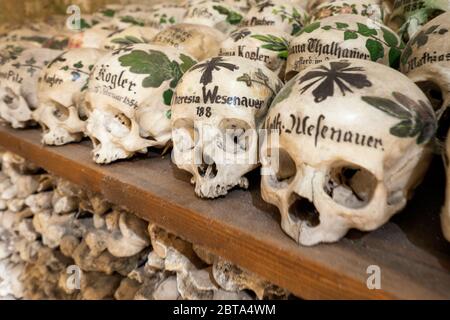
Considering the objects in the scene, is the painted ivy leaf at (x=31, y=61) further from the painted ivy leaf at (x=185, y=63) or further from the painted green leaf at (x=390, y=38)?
the painted green leaf at (x=390, y=38)

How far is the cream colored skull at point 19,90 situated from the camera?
3.61 feet

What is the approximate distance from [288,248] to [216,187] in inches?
6.9

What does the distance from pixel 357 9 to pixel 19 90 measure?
2.95ft

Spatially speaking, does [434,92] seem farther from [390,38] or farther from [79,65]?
[79,65]

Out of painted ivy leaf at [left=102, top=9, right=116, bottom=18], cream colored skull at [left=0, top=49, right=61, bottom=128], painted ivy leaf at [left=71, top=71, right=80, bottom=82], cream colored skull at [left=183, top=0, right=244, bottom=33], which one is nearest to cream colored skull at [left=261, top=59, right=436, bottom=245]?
painted ivy leaf at [left=71, top=71, right=80, bottom=82]

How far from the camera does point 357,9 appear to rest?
2.72ft

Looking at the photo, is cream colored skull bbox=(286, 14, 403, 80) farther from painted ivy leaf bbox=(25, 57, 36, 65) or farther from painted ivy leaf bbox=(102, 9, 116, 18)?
painted ivy leaf bbox=(102, 9, 116, 18)

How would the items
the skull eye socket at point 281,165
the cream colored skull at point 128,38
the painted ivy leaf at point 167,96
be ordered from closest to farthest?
the skull eye socket at point 281,165 < the painted ivy leaf at point 167,96 < the cream colored skull at point 128,38

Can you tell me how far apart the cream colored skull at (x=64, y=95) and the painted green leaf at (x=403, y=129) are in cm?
72

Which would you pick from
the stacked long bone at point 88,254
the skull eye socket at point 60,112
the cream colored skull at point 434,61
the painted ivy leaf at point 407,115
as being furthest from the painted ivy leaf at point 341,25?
the skull eye socket at point 60,112

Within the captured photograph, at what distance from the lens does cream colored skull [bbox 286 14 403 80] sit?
0.65 meters

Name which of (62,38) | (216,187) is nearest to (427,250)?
(216,187)

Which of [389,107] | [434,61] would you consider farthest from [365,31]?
[389,107]

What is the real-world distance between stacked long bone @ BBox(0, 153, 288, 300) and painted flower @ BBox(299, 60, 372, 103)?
0.32 meters
